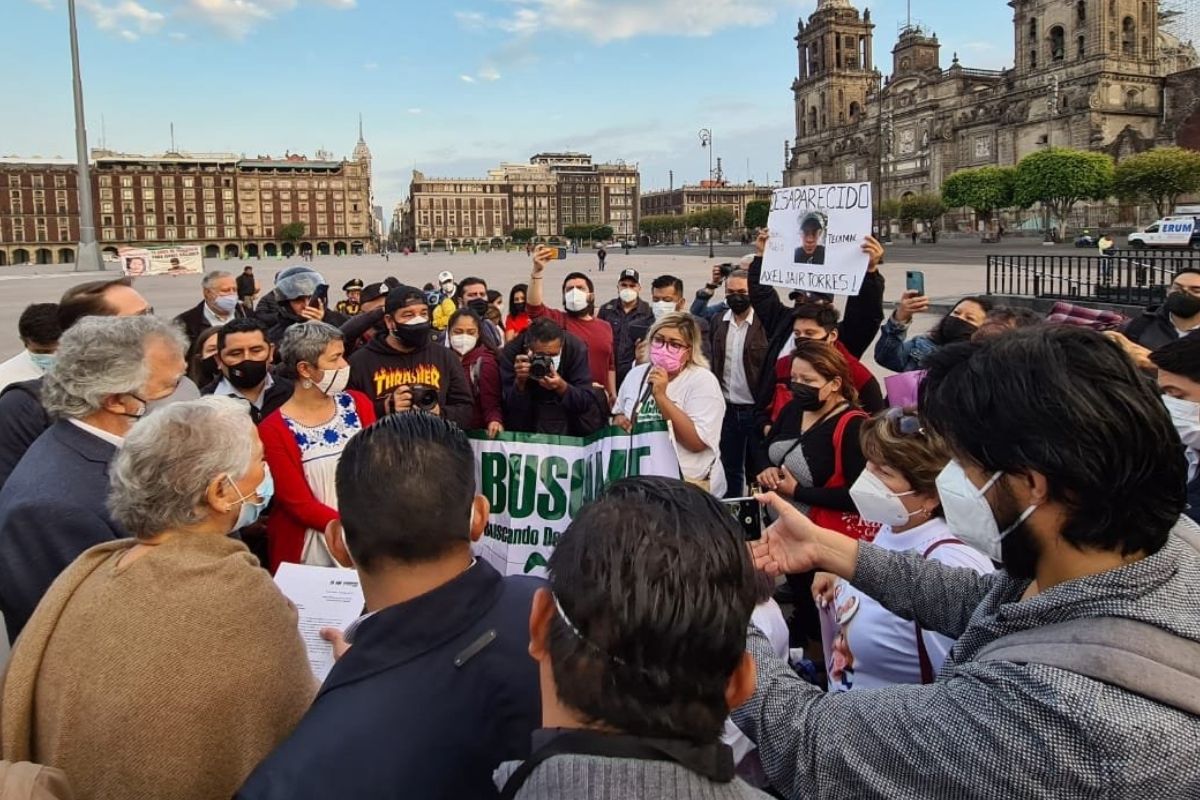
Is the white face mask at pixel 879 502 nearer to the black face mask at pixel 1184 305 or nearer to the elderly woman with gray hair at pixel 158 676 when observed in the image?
the elderly woman with gray hair at pixel 158 676

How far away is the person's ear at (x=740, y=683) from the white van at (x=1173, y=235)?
4096cm

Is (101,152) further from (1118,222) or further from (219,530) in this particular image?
(219,530)

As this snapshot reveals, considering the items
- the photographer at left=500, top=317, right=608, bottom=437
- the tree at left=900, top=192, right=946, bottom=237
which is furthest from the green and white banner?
the tree at left=900, top=192, right=946, bottom=237

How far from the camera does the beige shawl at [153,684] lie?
5.54 feet

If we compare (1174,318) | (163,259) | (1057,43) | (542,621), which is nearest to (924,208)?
(1057,43)

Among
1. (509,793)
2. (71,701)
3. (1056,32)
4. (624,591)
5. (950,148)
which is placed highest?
(1056,32)

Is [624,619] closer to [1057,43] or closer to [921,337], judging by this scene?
[921,337]

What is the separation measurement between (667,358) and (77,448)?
290 centimetres

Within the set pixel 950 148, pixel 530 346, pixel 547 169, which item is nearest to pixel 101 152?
pixel 547 169

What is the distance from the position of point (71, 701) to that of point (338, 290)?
28.8 meters

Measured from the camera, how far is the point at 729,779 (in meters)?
1.08

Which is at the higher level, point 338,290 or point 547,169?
point 547,169

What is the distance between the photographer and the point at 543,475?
4.34 meters

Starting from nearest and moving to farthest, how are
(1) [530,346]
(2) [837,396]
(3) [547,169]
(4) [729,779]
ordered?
(4) [729,779] < (2) [837,396] < (1) [530,346] < (3) [547,169]
